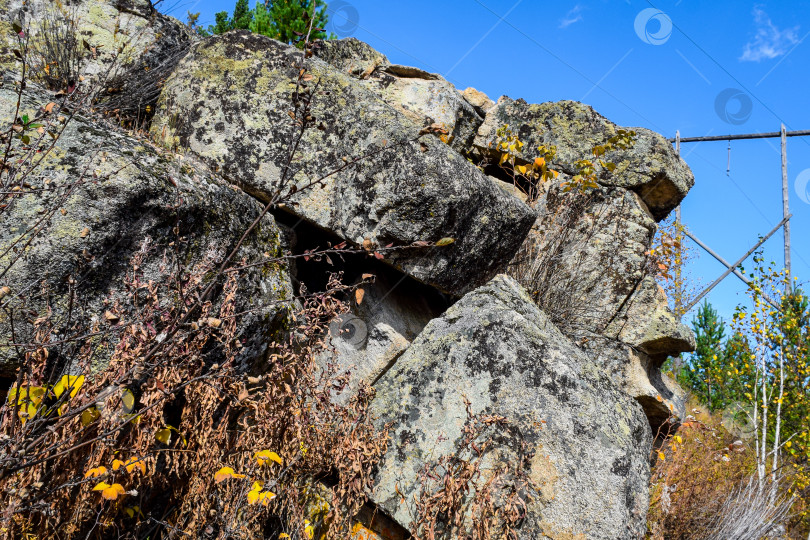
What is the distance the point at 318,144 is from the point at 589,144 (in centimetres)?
367

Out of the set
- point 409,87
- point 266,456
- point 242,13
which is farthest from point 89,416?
point 242,13

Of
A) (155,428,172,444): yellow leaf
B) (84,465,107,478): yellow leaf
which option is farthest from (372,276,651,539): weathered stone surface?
(84,465,107,478): yellow leaf

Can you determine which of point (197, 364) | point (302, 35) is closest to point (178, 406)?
point (197, 364)

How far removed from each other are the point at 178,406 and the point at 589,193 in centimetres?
488

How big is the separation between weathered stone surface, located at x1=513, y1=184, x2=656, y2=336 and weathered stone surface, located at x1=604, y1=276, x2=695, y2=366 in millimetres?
109

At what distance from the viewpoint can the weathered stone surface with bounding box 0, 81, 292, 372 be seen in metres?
2.41

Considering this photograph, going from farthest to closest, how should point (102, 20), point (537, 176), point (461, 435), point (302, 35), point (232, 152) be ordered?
point (537, 176)
point (102, 20)
point (232, 152)
point (461, 435)
point (302, 35)

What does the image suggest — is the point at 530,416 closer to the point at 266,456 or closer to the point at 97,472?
the point at 266,456

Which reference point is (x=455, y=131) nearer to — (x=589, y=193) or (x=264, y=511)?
(x=589, y=193)

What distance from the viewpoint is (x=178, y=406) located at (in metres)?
2.87

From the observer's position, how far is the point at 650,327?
5648 millimetres

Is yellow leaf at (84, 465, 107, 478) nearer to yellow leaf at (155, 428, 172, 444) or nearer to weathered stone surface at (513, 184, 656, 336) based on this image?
yellow leaf at (155, 428, 172, 444)

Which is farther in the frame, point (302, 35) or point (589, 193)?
point (589, 193)

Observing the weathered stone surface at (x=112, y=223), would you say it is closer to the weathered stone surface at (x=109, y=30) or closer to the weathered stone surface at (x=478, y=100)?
the weathered stone surface at (x=109, y=30)
